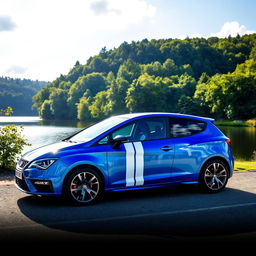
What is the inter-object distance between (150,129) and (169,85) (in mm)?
122305

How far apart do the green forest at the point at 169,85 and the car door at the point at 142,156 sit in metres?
87.1

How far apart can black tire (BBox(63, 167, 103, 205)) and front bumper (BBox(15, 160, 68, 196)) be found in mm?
146

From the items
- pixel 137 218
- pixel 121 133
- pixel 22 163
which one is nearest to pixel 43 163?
pixel 22 163

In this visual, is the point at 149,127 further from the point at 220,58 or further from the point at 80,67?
the point at 80,67

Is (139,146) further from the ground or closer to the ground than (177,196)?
further from the ground

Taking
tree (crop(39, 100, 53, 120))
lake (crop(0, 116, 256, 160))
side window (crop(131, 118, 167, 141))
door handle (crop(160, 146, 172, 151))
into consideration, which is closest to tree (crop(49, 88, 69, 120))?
tree (crop(39, 100, 53, 120))

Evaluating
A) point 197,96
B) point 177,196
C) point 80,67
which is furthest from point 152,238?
point 80,67

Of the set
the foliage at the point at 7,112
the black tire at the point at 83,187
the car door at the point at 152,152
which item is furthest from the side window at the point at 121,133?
the foliage at the point at 7,112

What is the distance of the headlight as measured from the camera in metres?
6.86

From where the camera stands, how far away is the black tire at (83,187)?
273 inches

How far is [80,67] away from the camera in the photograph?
198 metres

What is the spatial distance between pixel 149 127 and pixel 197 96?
336ft

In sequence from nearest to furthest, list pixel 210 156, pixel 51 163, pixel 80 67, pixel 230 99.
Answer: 1. pixel 51 163
2. pixel 210 156
3. pixel 230 99
4. pixel 80 67

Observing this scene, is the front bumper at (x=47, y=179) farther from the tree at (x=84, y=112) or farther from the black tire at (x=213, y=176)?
the tree at (x=84, y=112)
